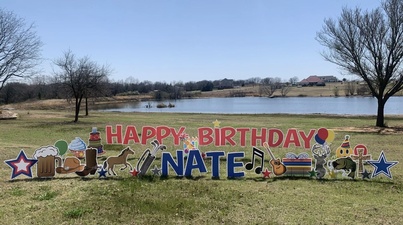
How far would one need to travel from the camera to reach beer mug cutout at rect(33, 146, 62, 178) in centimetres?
866

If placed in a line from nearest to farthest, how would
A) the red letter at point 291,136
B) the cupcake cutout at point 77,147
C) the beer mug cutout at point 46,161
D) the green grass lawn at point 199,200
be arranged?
1. the green grass lawn at point 199,200
2. the beer mug cutout at point 46,161
3. the cupcake cutout at point 77,147
4. the red letter at point 291,136

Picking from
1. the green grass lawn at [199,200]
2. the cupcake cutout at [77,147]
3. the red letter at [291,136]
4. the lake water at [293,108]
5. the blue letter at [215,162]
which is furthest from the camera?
the lake water at [293,108]

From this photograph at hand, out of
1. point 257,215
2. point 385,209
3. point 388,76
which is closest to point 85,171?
point 257,215

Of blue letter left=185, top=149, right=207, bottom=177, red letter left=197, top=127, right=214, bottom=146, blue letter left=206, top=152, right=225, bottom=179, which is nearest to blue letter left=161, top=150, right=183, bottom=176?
blue letter left=185, top=149, right=207, bottom=177

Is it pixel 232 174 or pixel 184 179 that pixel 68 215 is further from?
pixel 232 174

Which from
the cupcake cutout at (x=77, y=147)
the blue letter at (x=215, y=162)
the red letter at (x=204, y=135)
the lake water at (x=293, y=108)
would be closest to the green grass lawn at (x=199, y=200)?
the blue letter at (x=215, y=162)

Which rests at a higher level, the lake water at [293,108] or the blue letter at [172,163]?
the blue letter at [172,163]

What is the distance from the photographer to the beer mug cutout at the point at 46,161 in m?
8.66

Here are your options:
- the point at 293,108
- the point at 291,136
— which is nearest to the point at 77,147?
the point at 291,136

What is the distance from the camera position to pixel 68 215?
19.1ft

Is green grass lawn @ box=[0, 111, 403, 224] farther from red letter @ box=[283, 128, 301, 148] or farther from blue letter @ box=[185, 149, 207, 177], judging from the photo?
red letter @ box=[283, 128, 301, 148]

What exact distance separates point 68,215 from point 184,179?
3.29 meters

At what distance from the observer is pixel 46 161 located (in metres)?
8.74

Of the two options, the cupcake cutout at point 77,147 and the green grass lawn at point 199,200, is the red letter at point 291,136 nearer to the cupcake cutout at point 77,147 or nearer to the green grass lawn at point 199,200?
the green grass lawn at point 199,200
